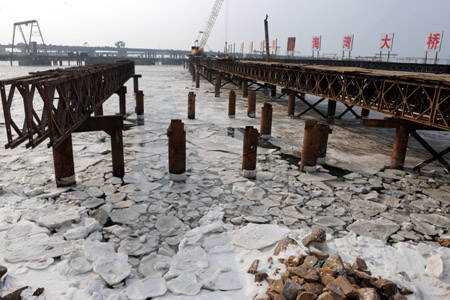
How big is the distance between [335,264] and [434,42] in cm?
4489

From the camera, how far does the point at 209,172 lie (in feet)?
30.8

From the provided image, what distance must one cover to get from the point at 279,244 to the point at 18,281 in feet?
13.2

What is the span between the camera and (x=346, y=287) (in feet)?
13.3

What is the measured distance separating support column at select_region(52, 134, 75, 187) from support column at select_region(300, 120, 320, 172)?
20.9 feet

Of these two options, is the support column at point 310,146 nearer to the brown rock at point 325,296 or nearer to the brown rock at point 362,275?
the brown rock at point 362,275

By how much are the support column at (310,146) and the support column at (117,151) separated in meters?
5.23

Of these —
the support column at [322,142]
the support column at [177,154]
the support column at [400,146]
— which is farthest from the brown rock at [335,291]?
the support column at [400,146]

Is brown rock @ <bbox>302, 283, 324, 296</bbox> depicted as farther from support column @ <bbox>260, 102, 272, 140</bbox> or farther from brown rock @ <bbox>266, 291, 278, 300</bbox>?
support column @ <bbox>260, 102, 272, 140</bbox>

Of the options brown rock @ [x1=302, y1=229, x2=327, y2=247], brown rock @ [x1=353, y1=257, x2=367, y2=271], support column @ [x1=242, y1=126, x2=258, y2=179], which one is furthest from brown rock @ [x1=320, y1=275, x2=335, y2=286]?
support column @ [x1=242, y1=126, x2=258, y2=179]

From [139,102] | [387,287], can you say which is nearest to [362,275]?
[387,287]

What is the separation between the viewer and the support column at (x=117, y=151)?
8.54m

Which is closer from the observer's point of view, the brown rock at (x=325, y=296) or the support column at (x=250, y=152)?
the brown rock at (x=325, y=296)

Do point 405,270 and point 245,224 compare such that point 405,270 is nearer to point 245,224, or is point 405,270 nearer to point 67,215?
point 245,224

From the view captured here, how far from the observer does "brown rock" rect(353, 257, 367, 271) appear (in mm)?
4836
